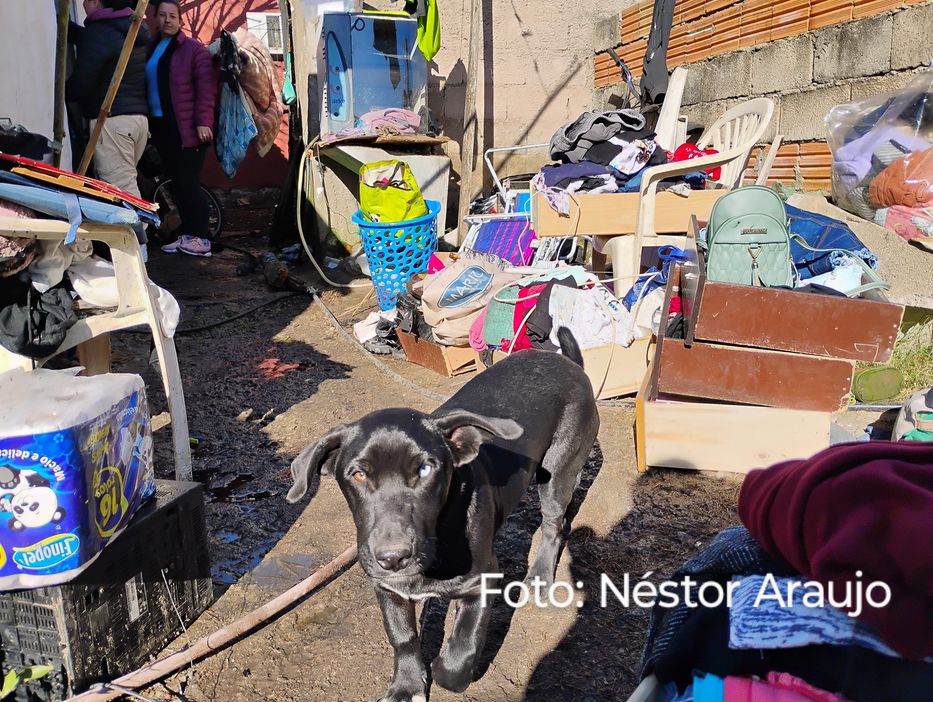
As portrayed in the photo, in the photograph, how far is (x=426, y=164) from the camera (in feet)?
27.2

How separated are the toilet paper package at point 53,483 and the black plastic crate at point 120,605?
9cm

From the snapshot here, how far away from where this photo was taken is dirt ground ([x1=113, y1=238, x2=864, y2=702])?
2.40 meters

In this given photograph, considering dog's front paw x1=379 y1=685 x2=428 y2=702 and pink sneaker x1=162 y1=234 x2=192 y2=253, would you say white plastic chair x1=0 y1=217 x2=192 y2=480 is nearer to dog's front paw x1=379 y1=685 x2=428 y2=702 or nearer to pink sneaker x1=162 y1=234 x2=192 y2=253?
dog's front paw x1=379 y1=685 x2=428 y2=702

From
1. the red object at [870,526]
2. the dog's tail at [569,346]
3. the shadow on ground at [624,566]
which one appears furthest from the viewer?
the dog's tail at [569,346]

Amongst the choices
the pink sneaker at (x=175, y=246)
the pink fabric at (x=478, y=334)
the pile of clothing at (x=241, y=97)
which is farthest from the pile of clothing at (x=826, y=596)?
the pile of clothing at (x=241, y=97)

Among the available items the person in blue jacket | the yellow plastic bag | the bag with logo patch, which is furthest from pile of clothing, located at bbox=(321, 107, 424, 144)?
the bag with logo patch

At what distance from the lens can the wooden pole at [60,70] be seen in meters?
4.45

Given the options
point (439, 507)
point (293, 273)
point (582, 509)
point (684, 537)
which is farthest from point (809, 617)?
point (293, 273)

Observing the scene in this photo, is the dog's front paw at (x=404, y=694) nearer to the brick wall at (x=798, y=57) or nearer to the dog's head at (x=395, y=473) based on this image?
the dog's head at (x=395, y=473)

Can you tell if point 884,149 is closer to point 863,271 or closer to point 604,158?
point 863,271

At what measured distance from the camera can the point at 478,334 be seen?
502 cm

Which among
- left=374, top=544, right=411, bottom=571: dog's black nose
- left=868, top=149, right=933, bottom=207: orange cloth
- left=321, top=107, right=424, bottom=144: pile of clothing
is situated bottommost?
left=374, top=544, right=411, bottom=571: dog's black nose

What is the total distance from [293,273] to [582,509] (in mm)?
5551

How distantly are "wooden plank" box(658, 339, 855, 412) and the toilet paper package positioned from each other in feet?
8.86
